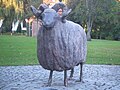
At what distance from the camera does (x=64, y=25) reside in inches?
338

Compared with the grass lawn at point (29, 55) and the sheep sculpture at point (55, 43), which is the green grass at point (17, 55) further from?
the sheep sculpture at point (55, 43)

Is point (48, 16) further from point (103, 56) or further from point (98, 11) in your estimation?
point (98, 11)

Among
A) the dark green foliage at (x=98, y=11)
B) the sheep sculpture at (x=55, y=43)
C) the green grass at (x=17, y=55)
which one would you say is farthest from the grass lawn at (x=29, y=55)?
the dark green foliage at (x=98, y=11)

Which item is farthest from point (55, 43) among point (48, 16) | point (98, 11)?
point (98, 11)

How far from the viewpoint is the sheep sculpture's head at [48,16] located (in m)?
8.03

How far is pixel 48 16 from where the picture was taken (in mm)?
8164

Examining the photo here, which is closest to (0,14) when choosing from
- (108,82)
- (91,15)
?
(91,15)

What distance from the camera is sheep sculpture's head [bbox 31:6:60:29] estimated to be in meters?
8.03

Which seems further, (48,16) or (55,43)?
(55,43)

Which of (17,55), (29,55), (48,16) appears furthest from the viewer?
(29,55)

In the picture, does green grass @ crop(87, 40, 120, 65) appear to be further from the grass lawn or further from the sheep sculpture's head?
the sheep sculpture's head

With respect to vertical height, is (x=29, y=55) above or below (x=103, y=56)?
above

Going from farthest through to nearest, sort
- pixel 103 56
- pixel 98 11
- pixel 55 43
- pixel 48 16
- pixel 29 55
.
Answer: pixel 98 11, pixel 103 56, pixel 29 55, pixel 55 43, pixel 48 16

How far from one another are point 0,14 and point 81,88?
131 feet
